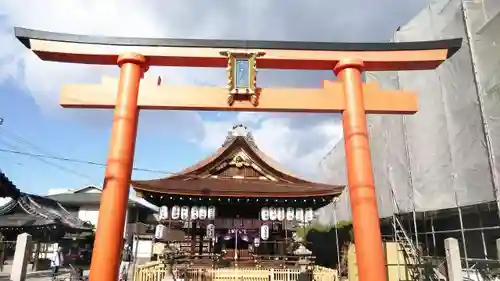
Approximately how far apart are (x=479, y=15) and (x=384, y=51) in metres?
6.79

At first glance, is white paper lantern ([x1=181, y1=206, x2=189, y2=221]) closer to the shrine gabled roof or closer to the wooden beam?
the shrine gabled roof

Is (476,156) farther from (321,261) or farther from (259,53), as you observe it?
(321,261)

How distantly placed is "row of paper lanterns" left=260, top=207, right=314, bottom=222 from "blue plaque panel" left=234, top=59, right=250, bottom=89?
898 cm

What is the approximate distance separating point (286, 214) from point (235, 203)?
217cm

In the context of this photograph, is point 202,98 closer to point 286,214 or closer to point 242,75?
point 242,75

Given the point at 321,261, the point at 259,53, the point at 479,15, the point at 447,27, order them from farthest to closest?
the point at 321,261, the point at 447,27, the point at 479,15, the point at 259,53

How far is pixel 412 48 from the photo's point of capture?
6863 mm

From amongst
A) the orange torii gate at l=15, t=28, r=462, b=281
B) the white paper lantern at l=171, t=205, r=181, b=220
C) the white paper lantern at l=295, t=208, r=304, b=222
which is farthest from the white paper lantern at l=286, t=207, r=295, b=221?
the orange torii gate at l=15, t=28, r=462, b=281

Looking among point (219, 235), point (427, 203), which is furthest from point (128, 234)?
point (427, 203)

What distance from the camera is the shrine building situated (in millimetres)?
14055

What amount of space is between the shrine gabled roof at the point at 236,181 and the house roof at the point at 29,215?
8571mm

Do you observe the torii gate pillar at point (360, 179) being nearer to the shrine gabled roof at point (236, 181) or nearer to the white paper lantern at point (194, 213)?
the shrine gabled roof at point (236, 181)

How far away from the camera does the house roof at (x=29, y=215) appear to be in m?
19.6

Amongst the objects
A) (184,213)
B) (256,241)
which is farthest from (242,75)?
(256,241)
